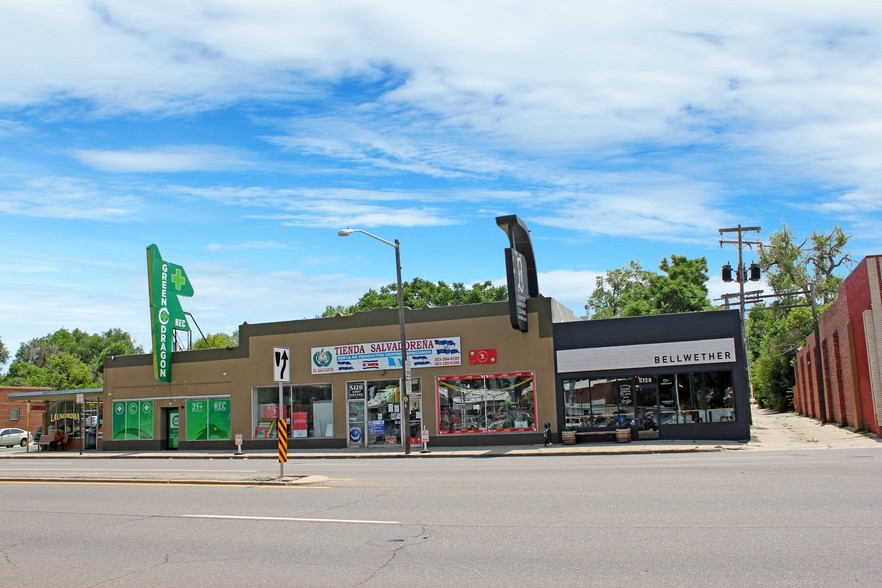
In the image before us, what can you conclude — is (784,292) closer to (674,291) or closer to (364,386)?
(674,291)

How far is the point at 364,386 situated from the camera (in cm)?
3309

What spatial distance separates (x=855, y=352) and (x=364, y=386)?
20.0 meters

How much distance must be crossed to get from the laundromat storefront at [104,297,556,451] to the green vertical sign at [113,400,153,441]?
85 mm

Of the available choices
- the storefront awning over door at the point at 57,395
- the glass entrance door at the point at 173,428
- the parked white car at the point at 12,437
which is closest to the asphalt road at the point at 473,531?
the glass entrance door at the point at 173,428

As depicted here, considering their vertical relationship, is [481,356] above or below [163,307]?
below

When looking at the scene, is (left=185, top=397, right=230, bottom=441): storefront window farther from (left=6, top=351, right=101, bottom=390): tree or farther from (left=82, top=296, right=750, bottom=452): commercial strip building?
(left=6, top=351, right=101, bottom=390): tree

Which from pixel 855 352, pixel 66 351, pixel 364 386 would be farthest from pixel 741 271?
pixel 66 351

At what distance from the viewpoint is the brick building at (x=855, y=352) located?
86.2 ft

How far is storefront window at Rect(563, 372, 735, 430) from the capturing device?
28.5 metres

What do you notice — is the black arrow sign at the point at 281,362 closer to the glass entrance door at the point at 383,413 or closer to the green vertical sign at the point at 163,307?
the glass entrance door at the point at 383,413

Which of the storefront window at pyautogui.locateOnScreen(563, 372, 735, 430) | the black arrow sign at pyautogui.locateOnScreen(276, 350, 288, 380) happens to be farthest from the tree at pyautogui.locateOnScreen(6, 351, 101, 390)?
the black arrow sign at pyautogui.locateOnScreen(276, 350, 288, 380)

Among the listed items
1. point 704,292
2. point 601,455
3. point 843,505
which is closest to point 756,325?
point 704,292

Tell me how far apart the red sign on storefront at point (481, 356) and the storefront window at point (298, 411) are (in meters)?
6.96

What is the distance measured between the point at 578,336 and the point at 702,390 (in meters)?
5.04
